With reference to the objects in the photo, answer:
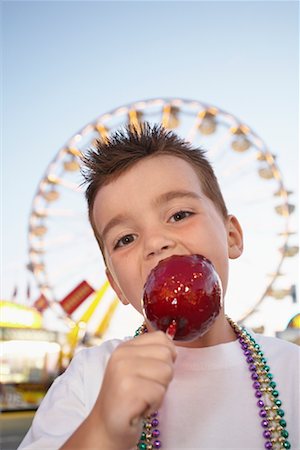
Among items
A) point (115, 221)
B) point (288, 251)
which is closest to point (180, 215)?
point (115, 221)

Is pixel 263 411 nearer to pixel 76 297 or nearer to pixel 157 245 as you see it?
pixel 157 245

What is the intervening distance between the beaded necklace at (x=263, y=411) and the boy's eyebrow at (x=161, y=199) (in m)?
0.38

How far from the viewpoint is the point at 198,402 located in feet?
3.82

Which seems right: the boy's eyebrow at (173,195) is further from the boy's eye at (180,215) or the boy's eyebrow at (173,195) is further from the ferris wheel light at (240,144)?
the ferris wheel light at (240,144)

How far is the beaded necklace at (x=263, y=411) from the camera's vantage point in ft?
3.70

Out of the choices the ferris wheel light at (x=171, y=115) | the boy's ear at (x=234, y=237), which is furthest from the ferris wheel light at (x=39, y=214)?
the boy's ear at (x=234, y=237)

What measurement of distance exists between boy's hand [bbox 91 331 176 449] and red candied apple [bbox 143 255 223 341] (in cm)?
22

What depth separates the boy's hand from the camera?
2.41 feet

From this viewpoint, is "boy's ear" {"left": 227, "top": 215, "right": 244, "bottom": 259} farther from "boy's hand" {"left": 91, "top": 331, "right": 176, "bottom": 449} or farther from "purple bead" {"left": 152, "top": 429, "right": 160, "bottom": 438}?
"boy's hand" {"left": 91, "top": 331, "right": 176, "bottom": 449}

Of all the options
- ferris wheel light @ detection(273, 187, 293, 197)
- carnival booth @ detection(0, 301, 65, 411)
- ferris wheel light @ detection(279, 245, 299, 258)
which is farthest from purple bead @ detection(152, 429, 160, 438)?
carnival booth @ detection(0, 301, 65, 411)

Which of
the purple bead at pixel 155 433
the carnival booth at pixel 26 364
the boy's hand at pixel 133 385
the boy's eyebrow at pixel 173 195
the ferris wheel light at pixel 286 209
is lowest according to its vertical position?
the carnival booth at pixel 26 364

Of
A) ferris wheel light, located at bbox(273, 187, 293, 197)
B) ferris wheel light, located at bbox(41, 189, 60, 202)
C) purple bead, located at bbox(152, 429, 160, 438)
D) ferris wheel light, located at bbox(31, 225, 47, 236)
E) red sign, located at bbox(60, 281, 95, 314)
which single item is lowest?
red sign, located at bbox(60, 281, 95, 314)

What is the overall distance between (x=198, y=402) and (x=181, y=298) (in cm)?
29

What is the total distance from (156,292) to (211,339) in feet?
1.06
